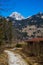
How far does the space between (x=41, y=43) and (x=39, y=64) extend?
13.0 m

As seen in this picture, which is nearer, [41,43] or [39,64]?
[39,64]

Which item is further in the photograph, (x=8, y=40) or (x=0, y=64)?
(x=8, y=40)

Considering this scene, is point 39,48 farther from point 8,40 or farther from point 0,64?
point 8,40

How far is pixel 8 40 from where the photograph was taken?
112938 millimetres

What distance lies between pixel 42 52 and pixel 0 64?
14.3 meters

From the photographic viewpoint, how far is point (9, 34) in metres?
110

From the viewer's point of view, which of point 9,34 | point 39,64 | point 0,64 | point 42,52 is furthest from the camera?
point 9,34

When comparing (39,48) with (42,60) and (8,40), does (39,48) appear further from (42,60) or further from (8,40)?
(8,40)

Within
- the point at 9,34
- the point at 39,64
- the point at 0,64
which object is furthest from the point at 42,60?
the point at 9,34

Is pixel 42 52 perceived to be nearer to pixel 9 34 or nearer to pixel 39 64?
pixel 39 64

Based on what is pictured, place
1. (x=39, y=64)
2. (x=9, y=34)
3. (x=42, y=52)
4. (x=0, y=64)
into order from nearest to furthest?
(x=0, y=64), (x=39, y=64), (x=42, y=52), (x=9, y=34)

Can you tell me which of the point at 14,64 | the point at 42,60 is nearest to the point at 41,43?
the point at 42,60

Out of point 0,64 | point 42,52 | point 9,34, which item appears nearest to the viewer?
point 0,64

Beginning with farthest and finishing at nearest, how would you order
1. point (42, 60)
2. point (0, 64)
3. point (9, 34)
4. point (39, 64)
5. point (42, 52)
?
point (9, 34) < point (42, 52) < point (42, 60) < point (39, 64) < point (0, 64)
